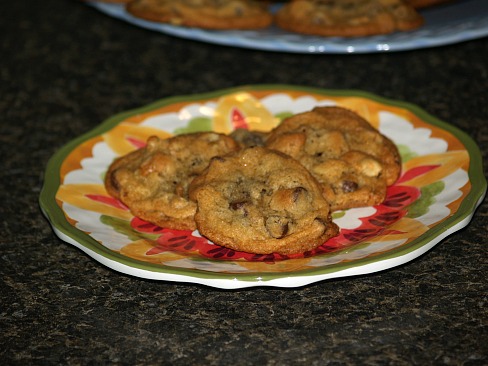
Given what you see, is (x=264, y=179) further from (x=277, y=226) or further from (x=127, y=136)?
(x=127, y=136)

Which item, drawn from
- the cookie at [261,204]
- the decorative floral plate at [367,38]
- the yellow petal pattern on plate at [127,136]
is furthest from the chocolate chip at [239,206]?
→ the decorative floral plate at [367,38]

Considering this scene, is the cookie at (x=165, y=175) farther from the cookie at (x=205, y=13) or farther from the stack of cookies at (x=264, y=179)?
the cookie at (x=205, y=13)

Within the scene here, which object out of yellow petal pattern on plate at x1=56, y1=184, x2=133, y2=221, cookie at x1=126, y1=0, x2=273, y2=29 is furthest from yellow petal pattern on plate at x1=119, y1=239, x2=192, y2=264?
cookie at x1=126, y1=0, x2=273, y2=29

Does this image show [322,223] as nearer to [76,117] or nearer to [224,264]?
[224,264]

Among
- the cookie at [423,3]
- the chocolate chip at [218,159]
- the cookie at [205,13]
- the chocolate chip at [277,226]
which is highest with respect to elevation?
the cookie at [423,3]

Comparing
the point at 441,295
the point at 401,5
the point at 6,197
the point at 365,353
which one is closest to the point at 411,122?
the point at 401,5

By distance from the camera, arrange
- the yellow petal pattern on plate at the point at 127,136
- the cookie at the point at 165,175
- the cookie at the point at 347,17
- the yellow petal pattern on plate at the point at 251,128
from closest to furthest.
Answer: the yellow petal pattern on plate at the point at 251,128 < the cookie at the point at 165,175 < the yellow petal pattern on plate at the point at 127,136 < the cookie at the point at 347,17

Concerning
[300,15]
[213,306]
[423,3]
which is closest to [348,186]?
[213,306]

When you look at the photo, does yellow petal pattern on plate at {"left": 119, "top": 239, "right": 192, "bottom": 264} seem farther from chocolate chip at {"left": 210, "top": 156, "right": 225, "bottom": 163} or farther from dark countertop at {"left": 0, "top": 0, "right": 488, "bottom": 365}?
chocolate chip at {"left": 210, "top": 156, "right": 225, "bottom": 163}
